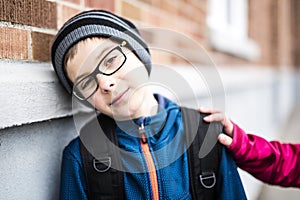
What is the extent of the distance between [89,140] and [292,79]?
9139mm

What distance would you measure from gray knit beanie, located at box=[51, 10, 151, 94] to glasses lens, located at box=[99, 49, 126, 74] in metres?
0.05

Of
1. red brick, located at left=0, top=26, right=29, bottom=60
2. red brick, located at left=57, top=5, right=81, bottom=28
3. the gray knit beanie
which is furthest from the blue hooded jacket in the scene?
red brick, located at left=57, top=5, right=81, bottom=28

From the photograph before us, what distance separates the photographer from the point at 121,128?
136 centimetres

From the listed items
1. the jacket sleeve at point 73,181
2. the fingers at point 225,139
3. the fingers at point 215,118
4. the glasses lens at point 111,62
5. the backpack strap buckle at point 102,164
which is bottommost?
the jacket sleeve at point 73,181

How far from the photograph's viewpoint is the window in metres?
3.84

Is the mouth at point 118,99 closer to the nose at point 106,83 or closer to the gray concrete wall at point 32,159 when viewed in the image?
the nose at point 106,83

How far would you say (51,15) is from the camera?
1.50 metres

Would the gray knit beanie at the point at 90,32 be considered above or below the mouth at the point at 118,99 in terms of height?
above

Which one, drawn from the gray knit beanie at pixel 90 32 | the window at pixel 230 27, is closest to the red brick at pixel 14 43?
the gray knit beanie at pixel 90 32

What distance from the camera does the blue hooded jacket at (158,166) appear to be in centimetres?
128

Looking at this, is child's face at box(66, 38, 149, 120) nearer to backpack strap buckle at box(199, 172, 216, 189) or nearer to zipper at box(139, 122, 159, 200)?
zipper at box(139, 122, 159, 200)

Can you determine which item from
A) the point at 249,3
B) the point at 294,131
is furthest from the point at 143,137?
the point at 294,131

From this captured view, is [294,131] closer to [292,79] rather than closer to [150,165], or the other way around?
[292,79]

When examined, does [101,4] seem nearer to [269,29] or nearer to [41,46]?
[41,46]
